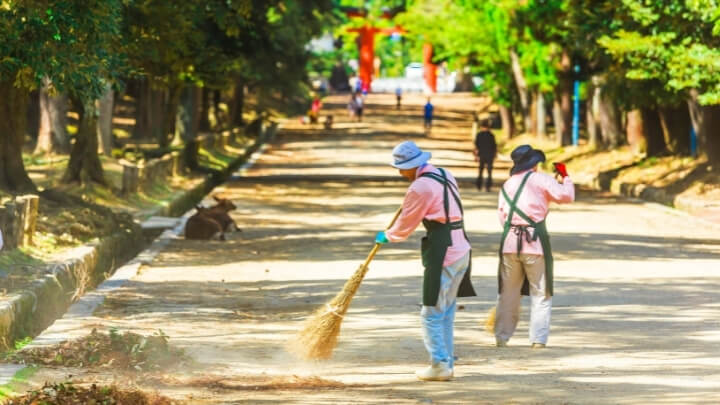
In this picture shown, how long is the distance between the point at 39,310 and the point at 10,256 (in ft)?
6.90

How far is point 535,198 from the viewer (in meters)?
11.9

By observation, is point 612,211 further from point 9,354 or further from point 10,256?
point 9,354

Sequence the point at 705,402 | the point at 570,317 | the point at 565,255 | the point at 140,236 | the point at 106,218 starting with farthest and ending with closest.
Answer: the point at 140,236 < the point at 106,218 < the point at 565,255 < the point at 570,317 < the point at 705,402

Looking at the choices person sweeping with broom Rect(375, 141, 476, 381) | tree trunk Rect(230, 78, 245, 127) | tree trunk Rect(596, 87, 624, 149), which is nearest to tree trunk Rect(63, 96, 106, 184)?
person sweeping with broom Rect(375, 141, 476, 381)

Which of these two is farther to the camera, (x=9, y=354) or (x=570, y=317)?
(x=570, y=317)

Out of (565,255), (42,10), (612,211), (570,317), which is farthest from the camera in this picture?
(612,211)

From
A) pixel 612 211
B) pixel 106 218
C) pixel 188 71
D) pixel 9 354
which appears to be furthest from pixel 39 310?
pixel 188 71

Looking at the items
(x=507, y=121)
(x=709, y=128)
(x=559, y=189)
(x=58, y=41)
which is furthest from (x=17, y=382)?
(x=507, y=121)

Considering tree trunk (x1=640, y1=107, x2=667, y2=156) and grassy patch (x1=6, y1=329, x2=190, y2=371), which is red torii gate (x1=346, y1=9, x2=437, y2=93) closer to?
tree trunk (x1=640, y1=107, x2=667, y2=156)

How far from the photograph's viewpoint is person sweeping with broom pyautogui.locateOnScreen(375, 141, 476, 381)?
33.8 ft

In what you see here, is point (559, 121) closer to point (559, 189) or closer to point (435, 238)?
point (559, 189)

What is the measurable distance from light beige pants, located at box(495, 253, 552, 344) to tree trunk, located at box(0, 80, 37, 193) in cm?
1074

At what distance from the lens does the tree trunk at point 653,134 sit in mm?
37594

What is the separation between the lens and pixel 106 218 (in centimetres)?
2159
